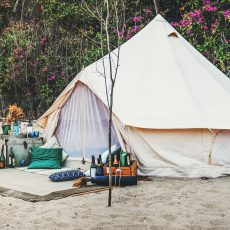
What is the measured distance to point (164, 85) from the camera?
6621mm

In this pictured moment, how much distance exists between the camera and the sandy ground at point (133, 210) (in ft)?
12.9

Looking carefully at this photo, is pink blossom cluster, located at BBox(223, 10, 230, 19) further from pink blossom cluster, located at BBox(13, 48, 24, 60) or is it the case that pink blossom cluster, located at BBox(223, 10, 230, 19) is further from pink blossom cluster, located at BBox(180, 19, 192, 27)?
pink blossom cluster, located at BBox(13, 48, 24, 60)

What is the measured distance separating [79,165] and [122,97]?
1.35 m

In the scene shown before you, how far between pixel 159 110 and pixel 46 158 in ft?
6.56

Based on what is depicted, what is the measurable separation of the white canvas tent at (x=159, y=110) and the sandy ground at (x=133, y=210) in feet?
2.68

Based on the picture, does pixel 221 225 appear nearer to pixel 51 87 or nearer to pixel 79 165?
pixel 79 165

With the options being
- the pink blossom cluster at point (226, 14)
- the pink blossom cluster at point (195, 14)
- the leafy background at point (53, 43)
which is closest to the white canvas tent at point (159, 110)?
the pink blossom cluster at point (226, 14)

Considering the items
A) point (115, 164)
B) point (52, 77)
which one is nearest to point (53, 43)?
point (52, 77)

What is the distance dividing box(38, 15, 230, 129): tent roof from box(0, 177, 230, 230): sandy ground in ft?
3.70

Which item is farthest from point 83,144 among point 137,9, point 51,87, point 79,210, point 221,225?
point 137,9

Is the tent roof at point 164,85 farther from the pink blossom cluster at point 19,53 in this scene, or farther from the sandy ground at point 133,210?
the pink blossom cluster at point 19,53

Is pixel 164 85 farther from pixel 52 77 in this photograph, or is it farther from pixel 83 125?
pixel 52 77

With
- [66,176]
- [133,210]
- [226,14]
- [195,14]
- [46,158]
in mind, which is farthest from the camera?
[195,14]

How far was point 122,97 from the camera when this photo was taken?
6.70m
